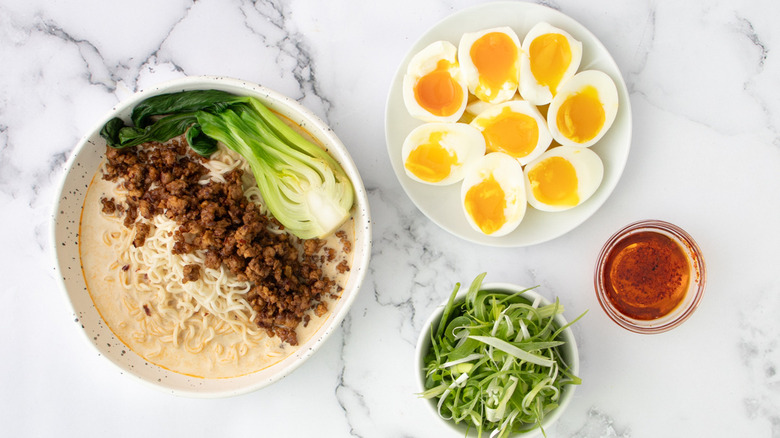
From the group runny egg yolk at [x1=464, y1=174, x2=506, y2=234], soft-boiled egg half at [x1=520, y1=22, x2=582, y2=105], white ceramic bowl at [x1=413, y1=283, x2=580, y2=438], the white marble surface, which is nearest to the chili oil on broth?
the white marble surface

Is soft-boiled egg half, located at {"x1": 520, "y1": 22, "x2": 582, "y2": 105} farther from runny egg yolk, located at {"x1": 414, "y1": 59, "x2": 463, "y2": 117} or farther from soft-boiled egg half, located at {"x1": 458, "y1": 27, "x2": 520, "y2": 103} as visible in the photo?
runny egg yolk, located at {"x1": 414, "y1": 59, "x2": 463, "y2": 117}

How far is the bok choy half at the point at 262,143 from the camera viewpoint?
2133 mm

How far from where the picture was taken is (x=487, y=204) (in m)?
2.27

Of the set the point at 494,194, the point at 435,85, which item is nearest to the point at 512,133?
the point at 494,194

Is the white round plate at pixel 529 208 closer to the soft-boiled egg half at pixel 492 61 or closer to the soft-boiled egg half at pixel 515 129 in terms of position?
the soft-boiled egg half at pixel 492 61

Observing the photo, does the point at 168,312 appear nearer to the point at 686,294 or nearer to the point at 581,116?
Answer: the point at 581,116

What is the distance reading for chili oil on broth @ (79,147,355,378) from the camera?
2246mm

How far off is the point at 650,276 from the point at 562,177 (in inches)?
22.3

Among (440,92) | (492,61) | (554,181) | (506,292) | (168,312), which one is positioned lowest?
(168,312)

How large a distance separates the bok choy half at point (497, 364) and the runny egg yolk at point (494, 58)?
0.76m

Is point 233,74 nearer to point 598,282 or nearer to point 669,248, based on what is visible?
point 598,282

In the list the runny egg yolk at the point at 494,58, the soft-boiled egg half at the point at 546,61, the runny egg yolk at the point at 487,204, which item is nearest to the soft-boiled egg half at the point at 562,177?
the runny egg yolk at the point at 487,204

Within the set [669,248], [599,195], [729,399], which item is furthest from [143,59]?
[729,399]

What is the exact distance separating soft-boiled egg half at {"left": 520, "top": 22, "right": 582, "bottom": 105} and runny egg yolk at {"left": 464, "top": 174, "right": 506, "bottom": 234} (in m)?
0.37
